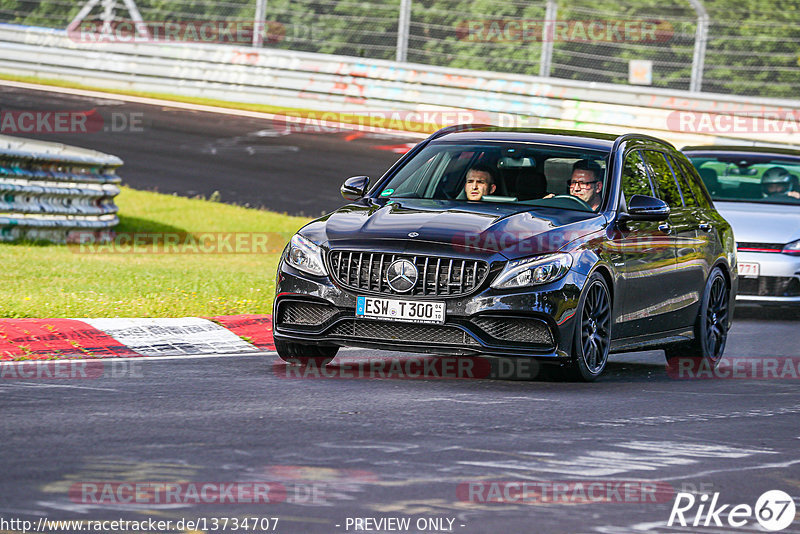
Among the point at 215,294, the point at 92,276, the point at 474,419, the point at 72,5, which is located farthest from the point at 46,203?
the point at 72,5

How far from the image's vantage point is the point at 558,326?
8656 mm

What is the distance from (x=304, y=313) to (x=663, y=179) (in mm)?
3304

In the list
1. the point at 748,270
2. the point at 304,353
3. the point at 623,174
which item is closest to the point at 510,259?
the point at 304,353

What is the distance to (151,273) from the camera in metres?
14.2

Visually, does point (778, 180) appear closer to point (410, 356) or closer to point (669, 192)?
point (669, 192)

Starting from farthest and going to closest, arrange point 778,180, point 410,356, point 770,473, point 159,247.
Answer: point 159,247 < point 778,180 < point 410,356 < point 770,473

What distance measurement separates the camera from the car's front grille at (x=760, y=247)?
552 inches

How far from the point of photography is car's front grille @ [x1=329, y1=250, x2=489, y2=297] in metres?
8.61

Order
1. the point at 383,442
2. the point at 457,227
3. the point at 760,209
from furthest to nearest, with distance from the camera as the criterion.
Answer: the point at 760,209 < the point at 457,227 < the point at 383,442

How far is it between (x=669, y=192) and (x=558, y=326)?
2624 millimetres

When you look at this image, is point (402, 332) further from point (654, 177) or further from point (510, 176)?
point (654, 177)

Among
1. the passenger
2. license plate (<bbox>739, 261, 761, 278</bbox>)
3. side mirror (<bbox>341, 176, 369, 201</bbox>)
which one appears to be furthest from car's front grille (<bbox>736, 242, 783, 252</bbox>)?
side mirror (<bbox>341, 176, 369, 201</bbox>)

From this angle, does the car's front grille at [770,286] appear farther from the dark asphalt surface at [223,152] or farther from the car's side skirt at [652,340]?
the dark asphalt surface at [223,152]

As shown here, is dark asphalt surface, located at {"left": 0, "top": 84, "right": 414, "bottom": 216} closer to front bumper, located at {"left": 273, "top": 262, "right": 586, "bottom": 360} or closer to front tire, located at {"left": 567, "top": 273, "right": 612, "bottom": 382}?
front tire, located at {"left": 567, "top": 273, "right": 612, "bottom": 382}
